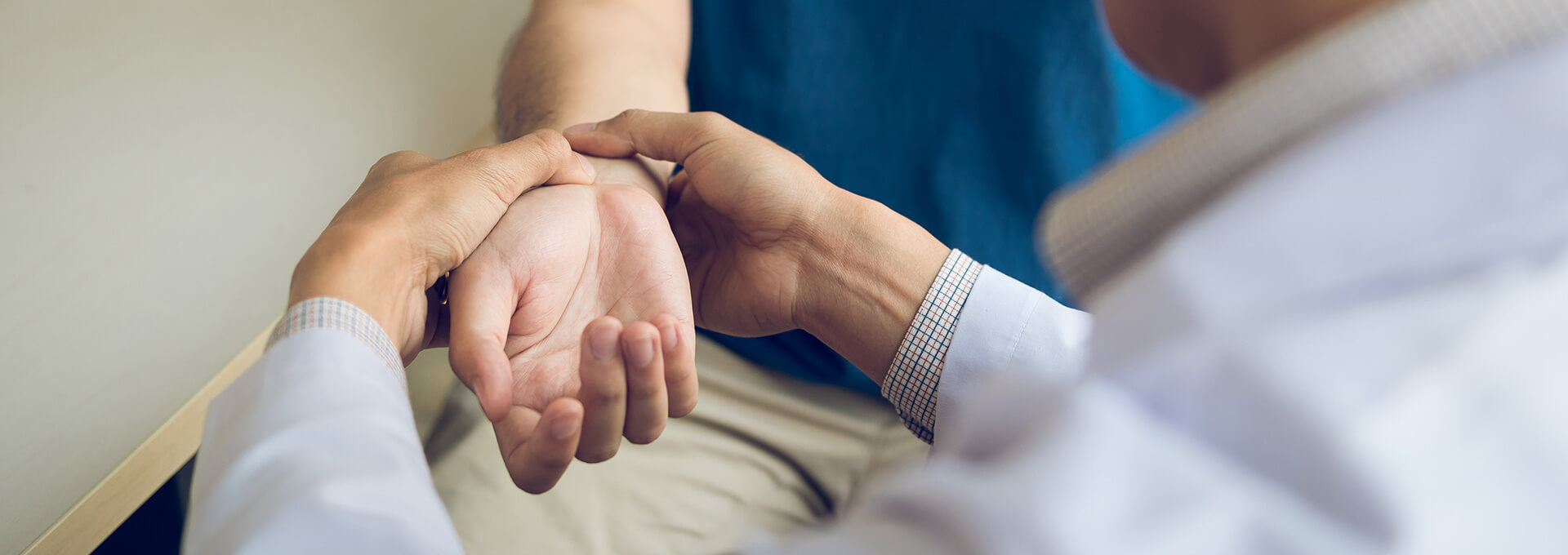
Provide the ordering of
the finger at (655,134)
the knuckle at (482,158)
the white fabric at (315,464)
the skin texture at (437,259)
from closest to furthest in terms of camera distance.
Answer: the white fabric at (315,464) < the skin texture at (437,259) < the knuckle at (482,158) < the finger at (655,134)

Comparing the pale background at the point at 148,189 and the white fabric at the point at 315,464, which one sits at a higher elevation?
the white fabric at the point at 315,464

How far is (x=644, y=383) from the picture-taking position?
46 cm

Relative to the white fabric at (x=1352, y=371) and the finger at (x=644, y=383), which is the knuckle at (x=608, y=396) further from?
the white fabric at (x=1352, y=371)

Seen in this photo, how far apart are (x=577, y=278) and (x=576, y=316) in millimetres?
28

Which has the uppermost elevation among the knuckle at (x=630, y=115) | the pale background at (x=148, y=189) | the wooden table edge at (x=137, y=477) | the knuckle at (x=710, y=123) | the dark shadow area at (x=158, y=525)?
the knuckle at (x=710, y=123)

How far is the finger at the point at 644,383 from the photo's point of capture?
0.44 m

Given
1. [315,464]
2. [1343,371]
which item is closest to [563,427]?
[315,464]

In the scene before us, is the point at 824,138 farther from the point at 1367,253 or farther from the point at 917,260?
the point at 1367,253

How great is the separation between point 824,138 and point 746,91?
9 centimetres

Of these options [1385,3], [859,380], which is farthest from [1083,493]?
[859,380]

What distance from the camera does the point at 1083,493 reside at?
0.25 metres

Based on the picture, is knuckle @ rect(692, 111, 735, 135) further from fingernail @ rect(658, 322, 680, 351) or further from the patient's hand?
fingernail @ rect(658, 322, 680, 351)

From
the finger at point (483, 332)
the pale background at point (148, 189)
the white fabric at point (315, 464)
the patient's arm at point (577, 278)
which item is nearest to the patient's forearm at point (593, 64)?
the patient's arm at point (577, 278)

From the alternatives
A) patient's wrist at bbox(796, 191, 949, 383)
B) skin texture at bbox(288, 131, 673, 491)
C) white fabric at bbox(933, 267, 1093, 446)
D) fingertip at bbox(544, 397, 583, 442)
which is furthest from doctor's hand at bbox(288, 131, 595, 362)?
white fabric at bbox(933, 267, 1093, 446)
